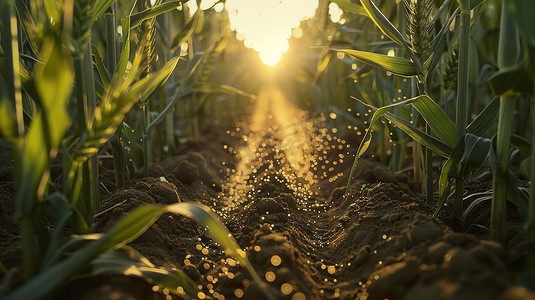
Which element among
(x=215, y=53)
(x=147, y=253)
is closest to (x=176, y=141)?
(x=215, y=53)

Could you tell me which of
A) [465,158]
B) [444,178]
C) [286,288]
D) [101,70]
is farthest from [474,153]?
[101,70]

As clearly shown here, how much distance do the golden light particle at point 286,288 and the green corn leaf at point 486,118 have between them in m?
0.69

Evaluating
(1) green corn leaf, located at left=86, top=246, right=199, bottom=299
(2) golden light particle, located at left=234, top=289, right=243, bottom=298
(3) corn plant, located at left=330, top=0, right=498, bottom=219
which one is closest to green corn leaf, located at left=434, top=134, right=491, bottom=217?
(3) corn plant, located at left=330, top=0, right=498, bottom=219

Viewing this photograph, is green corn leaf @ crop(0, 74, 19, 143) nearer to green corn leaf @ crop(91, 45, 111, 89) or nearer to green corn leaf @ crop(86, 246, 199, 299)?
green corn leaf @ crop(86, 246, 199, 299)

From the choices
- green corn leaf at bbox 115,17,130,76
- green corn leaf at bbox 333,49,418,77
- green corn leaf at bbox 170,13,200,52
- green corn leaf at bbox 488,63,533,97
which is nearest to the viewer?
green corn leaf at bbox 488,63,533,97

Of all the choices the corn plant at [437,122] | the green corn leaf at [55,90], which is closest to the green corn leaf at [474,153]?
the corn plant at [437,122]

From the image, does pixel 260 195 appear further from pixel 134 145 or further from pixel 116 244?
pixel 116 244

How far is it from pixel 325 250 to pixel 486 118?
608 millimetres

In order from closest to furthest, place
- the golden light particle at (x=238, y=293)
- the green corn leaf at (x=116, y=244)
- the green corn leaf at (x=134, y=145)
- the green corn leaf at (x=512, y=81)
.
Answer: the green corn leaf at (x=116, y=244) → the green corn leaf at (x=512, y=81) → the golden light particle at (x=238, y=293) → the green corn leaf at (x=134, y=145)

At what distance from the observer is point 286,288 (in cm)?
82

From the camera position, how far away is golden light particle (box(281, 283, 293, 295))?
2.66ft

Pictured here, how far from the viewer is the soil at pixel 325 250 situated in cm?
66

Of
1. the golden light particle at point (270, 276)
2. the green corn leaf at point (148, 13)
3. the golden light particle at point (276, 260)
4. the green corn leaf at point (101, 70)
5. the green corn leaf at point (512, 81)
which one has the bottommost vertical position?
the golden light particle at point (270, 276)

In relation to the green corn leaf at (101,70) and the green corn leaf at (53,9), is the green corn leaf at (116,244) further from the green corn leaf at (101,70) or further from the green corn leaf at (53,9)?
the green corn leaf at (101,70)
